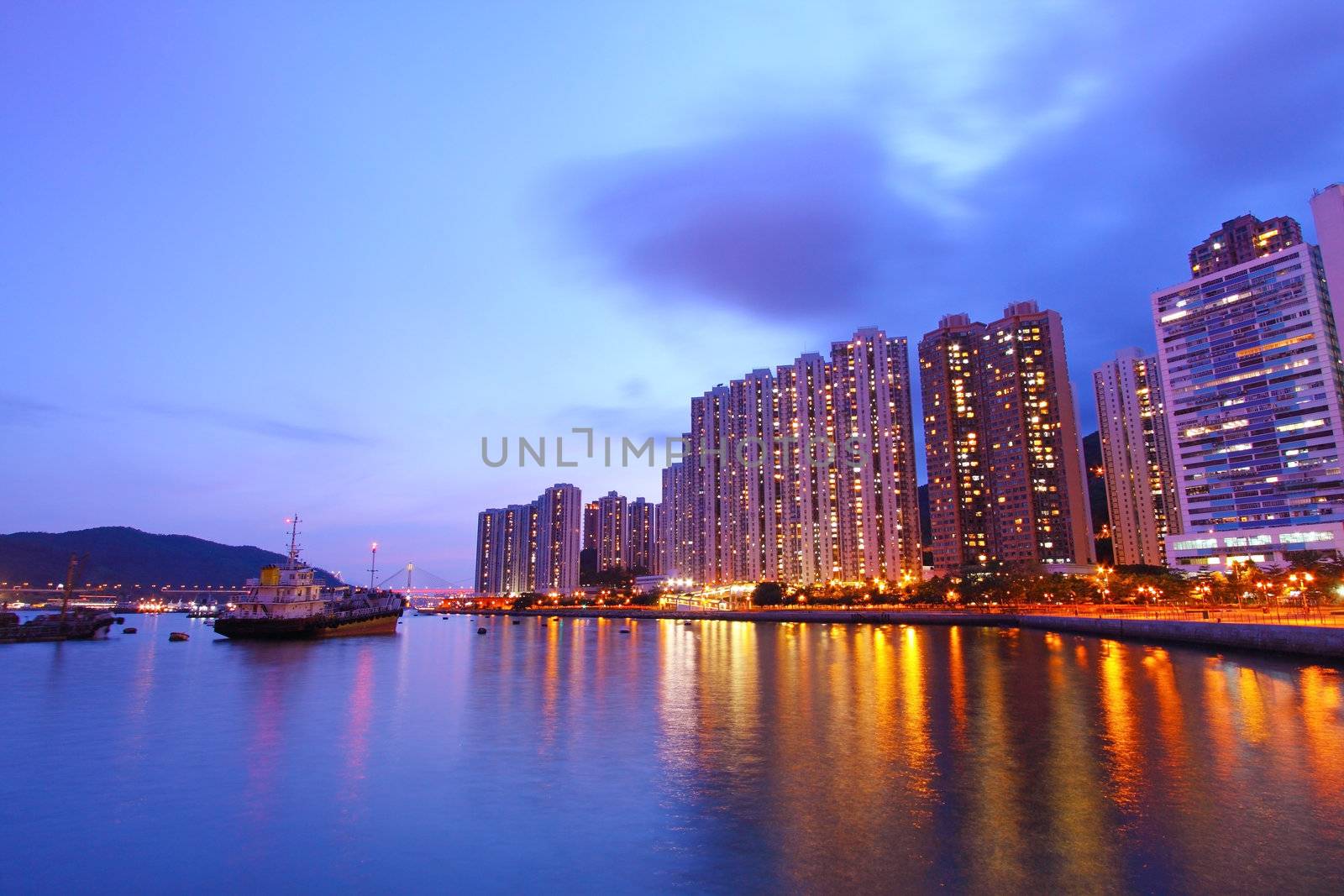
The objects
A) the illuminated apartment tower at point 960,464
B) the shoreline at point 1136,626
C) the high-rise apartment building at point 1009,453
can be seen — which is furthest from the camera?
the illuminated apartment tower at point 960,464

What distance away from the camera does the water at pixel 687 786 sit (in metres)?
12.8

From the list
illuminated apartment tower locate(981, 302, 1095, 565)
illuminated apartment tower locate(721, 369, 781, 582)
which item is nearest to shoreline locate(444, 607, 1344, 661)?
illuminated apartment tower locate(721, 369, 781, 582)

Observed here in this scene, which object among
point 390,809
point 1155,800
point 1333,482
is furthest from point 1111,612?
point 390,809

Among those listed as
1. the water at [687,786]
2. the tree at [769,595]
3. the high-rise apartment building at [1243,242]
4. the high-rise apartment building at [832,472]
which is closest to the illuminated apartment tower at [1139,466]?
the high-rise apartment building at [1243,242]

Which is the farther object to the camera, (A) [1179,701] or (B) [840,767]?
(A) [1179,701]

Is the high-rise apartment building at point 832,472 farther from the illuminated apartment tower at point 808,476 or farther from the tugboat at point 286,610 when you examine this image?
the tugboat at point 286,610

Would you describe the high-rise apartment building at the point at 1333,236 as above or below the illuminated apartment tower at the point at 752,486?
above

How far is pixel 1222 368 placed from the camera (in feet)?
442

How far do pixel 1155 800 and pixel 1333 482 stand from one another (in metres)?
143

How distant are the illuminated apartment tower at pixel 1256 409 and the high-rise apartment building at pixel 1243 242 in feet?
117

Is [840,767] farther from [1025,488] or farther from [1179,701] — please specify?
[1025,488]

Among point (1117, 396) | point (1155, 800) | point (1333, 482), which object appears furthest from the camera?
point (1117, 396)

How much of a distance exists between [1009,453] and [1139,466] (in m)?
40.4

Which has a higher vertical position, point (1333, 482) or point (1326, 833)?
point (1333, 482)
